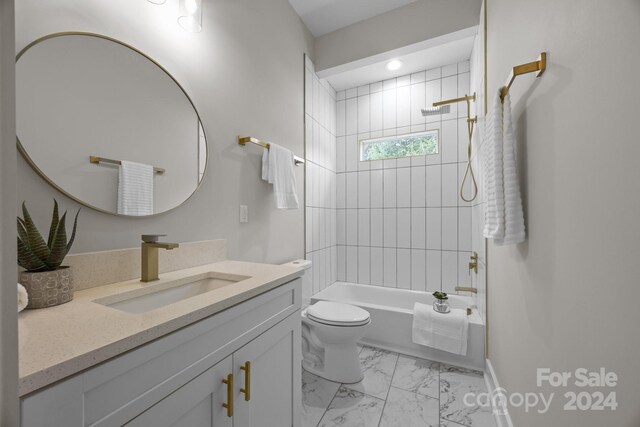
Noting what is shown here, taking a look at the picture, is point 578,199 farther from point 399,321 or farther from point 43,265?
point 399,321

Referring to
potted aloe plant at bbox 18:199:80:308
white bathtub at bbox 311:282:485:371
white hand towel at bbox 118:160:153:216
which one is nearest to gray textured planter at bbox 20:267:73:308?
potted aloe plant at bbox 18:199:80:308

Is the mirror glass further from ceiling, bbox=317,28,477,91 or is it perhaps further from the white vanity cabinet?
ceiling, bbox=317,28,477,91

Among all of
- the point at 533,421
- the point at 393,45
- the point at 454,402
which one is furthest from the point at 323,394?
the point at 393,45

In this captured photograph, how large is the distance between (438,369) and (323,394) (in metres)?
0.91

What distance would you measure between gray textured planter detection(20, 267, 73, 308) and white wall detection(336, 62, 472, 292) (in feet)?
8.61

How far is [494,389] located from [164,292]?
6.31 ft

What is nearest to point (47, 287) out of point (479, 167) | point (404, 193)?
point (479, 167)

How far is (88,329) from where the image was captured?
0.61m

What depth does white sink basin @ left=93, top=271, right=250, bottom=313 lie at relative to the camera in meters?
0.94

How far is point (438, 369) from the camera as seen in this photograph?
2002mm

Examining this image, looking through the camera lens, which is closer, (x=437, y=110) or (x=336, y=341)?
(x=336, y=341)

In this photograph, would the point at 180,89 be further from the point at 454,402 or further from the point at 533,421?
the point at 454,402

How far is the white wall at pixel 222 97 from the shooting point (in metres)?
0.97

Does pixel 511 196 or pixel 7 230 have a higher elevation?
pixel 511 196
